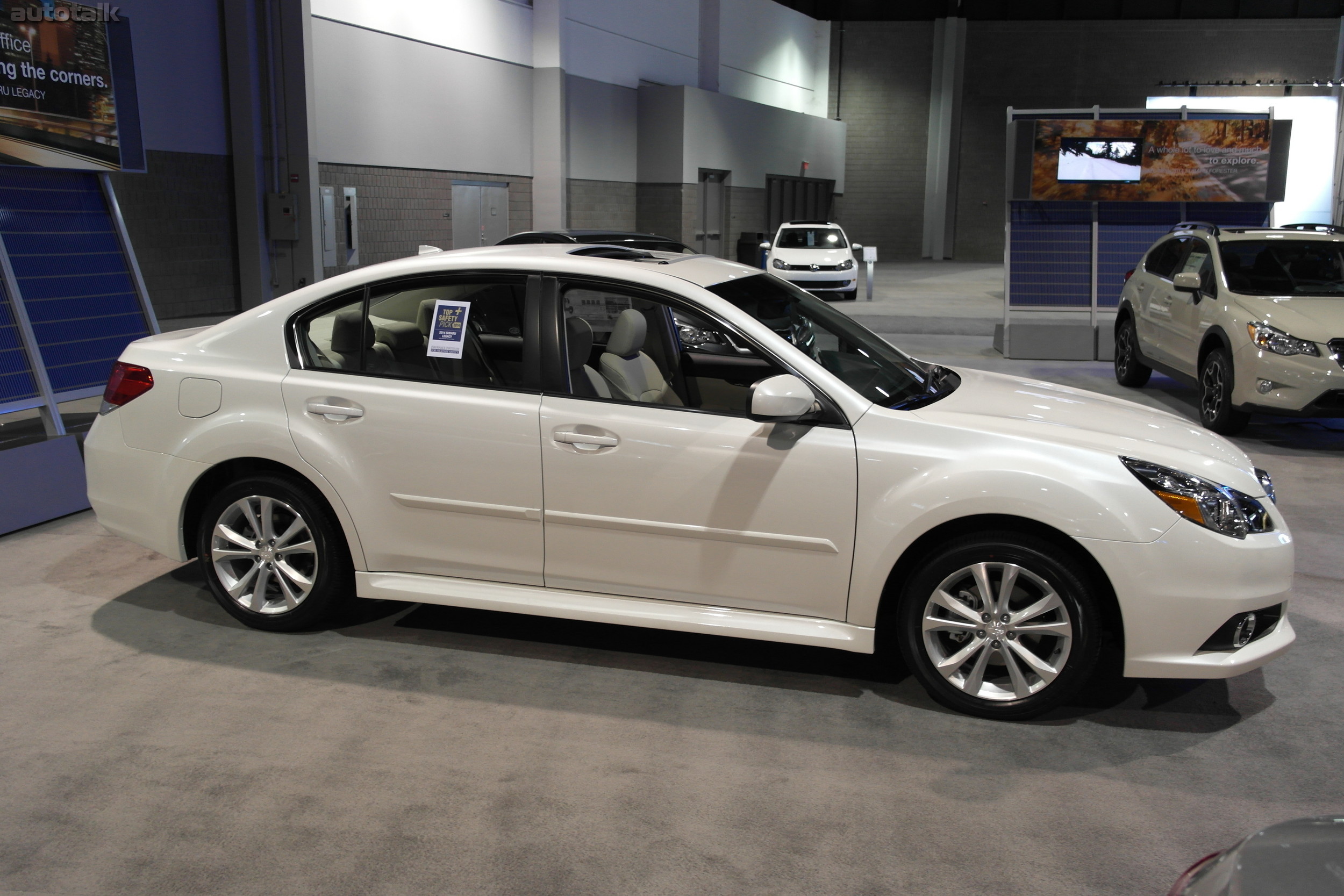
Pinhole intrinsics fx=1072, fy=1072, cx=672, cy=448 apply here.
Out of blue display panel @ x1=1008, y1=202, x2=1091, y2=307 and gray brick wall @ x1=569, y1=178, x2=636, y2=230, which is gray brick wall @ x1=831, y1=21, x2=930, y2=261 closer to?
gray brick wall @ x1=569, y1=178, x2=636, y2=230

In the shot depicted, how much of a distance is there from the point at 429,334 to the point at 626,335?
792 mm

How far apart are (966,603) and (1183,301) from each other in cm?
710

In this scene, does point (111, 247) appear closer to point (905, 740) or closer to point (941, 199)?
point (905, 740)

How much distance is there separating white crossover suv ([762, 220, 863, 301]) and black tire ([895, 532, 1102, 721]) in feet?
56.0

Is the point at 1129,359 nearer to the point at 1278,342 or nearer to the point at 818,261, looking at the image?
the point at 1278,342

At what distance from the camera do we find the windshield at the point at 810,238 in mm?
21516

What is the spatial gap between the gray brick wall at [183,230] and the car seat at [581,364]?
490 inches

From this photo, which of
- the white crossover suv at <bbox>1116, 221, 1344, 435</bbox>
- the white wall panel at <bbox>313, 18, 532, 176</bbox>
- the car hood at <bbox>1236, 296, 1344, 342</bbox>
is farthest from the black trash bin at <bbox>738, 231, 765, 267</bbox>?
the car hood at <bbox>1236, 296, 1344, 342</bbox>

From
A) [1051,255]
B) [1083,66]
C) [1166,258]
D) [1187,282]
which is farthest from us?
[1083,66]

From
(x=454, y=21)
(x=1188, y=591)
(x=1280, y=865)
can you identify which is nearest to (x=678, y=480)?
(x=1188, y=591)

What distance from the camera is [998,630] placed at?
146 inches

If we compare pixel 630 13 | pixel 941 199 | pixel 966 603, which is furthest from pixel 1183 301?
pixel 941 199

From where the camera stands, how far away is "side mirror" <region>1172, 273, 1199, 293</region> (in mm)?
9070

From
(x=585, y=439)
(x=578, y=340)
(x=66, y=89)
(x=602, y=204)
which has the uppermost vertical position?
(x=602, y=204)
